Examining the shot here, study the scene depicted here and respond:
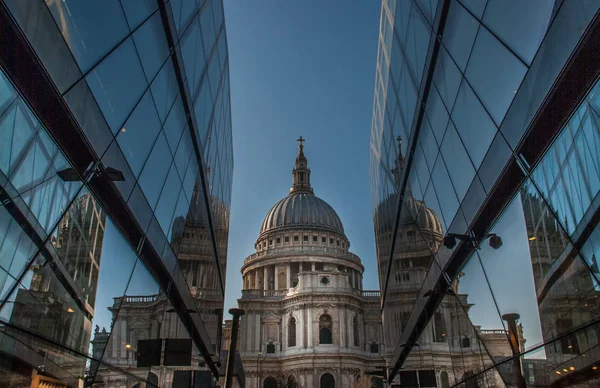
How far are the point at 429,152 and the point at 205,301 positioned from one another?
12060 millimetres

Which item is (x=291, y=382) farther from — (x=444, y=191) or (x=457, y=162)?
(x=457, y=162)

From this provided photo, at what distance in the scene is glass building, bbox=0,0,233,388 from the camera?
19.2ft

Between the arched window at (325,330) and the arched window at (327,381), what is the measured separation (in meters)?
4.87

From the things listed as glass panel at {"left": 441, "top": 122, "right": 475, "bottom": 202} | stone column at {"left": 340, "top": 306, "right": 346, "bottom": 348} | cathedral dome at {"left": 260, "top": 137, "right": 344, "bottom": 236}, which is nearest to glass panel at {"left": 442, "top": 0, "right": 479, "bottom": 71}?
glass panel at {"left": 441, "top": 122, "right": 475, "bottom": 202}

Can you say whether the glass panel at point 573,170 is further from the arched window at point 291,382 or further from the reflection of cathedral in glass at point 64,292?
the arched window at point 291,382

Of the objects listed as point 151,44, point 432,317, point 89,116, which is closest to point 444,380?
point 432,317

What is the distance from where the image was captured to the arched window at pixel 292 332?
83250 millimetres

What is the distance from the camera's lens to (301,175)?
132 meters

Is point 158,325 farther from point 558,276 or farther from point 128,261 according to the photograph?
point 558,276

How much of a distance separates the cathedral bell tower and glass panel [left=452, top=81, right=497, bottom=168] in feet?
384

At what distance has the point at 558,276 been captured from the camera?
6.96 m

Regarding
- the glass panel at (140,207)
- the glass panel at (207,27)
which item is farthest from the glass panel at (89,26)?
the glass panel at (207,27)

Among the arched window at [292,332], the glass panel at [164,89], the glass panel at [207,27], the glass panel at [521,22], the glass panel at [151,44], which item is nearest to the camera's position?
the glass panel at [521,22]

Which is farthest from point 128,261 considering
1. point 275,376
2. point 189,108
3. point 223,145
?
point 275,376
